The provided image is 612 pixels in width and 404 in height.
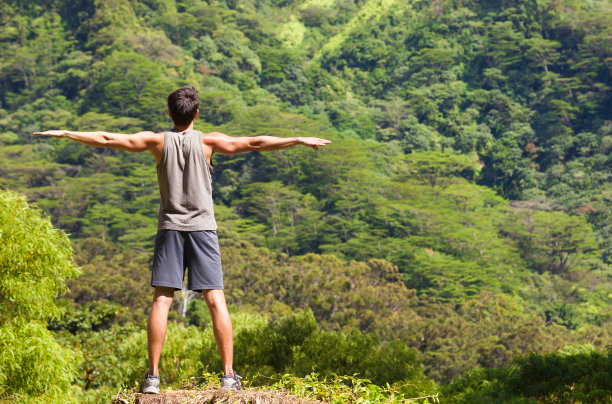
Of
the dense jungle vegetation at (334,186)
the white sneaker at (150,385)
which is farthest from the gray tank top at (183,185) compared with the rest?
the dense jungle vegetation at (334,186)

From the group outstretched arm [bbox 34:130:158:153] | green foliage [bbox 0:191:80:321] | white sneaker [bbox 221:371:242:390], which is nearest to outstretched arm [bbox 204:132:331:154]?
outstretched arm [bbox 34:130:158:153]

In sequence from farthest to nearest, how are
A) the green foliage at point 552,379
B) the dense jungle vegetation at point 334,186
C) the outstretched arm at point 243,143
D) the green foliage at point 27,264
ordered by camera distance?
the dense jungle vegetation at point 334,186
the green foliage at point 27,264
the green foliage at point 552,379
the outstretched arm at point 243,143

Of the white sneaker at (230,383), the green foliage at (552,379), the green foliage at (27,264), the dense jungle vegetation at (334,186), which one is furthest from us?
the dense jungle vegetation at (334,186)

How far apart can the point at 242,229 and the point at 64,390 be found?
36.2m

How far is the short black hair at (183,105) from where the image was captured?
3070 millimetres

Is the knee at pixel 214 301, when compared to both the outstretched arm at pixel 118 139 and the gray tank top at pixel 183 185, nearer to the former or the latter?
the gray tank top at pixel 183 185

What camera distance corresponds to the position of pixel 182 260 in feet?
9.96

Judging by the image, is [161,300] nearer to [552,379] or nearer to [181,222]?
[181,222]

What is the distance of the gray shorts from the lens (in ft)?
9.87

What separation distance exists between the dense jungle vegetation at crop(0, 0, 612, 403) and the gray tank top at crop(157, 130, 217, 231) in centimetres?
496

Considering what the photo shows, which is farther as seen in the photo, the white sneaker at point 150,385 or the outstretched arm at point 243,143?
the outstretched arm at point 243,143

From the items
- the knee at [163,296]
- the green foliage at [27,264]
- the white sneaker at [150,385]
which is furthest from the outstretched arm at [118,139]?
the green foliage at [27,264]

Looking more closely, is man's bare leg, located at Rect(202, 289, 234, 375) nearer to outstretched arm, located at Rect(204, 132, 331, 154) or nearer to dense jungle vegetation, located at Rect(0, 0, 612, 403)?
outstretched arm, located at Rect(204, 132, 331, 154)

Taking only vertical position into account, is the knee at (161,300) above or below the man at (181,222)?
below
